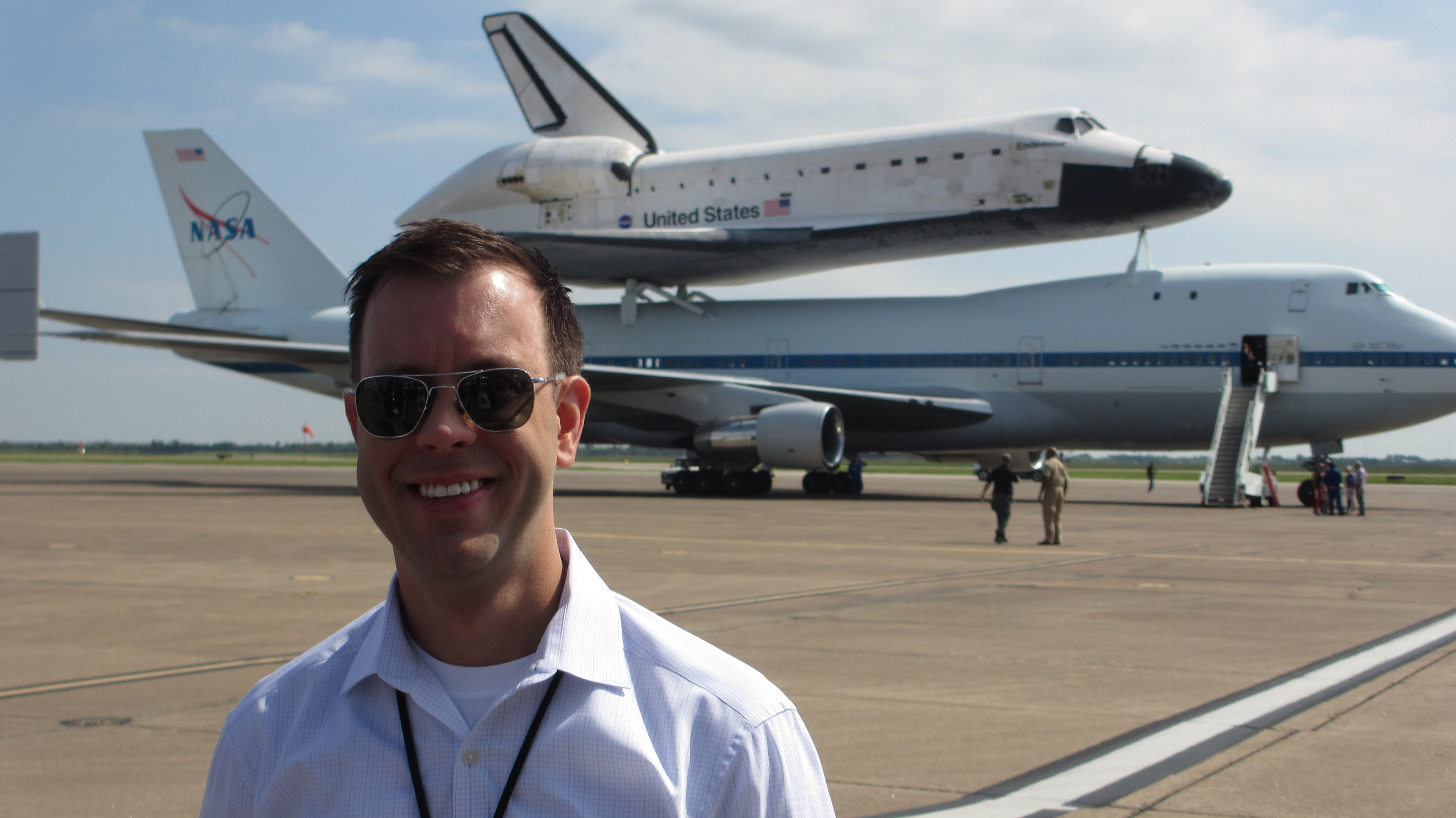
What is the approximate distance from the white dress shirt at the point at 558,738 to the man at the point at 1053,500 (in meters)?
11.8

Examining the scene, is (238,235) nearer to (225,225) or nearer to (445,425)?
(225,225)

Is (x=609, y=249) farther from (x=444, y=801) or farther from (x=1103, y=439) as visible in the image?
(x=444, y=801)

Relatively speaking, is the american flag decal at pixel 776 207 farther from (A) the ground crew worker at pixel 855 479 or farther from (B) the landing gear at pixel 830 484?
(B) the landing gear at pixel 830 484

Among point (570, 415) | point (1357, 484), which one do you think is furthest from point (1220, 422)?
point (570, 415)

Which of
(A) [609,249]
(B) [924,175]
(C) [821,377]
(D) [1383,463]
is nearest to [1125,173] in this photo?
(B) [924,175]

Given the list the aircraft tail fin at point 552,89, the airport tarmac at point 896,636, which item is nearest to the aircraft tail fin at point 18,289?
the airport tarmac at point 896,636

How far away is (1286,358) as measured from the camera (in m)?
19.2

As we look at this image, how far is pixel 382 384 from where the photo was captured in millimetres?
1394

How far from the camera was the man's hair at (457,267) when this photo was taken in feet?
4.57

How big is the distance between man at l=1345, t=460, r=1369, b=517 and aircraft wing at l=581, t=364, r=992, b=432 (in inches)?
226

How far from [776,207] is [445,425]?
22.3 metres

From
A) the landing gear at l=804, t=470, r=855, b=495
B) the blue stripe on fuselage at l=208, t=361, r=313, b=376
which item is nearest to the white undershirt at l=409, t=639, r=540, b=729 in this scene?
the landing gear at l=804, t=470, r=855, b=495

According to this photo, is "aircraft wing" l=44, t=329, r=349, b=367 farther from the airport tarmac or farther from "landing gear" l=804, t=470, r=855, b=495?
"landing gear" l=804, t=470, r=855, b=495

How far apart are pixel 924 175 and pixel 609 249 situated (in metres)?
6.21
